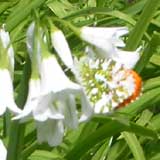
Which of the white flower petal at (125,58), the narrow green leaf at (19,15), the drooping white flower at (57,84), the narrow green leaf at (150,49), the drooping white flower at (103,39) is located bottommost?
the narrow green leaf at (150,49)

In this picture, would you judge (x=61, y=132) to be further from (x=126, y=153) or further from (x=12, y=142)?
(x=126, y=153)

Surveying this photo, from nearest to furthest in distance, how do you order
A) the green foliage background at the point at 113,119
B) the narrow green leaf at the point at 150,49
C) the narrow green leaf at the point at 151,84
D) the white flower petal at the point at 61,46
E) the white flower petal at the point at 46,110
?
the white flower petal at the point at 46,110
the white flower petal at the point at 61,46
the green foliage background at the point at 113,119
the narrow green leaf at the point at 150,49
the narrow green leaf at the point at 151,84

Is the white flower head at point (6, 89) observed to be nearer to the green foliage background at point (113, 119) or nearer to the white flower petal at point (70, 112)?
the white flower petal at point (70, 112)

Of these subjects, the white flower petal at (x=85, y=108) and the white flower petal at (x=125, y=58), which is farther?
the white flower petal at (x=125, y=58)

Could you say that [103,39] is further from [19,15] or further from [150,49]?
→ [19,15]

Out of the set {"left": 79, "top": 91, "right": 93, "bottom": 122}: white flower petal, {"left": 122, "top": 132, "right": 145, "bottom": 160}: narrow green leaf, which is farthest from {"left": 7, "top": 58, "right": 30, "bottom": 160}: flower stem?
{"left": 122, "top": 132, "right": 145, "bottom": 160}: narrow green leaf

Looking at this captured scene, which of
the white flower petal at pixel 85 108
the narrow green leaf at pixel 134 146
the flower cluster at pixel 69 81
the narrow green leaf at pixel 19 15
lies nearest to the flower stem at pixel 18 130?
the flower cluster at pixel 69 81

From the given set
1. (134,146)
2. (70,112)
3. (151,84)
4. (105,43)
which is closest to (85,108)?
(70,112)
